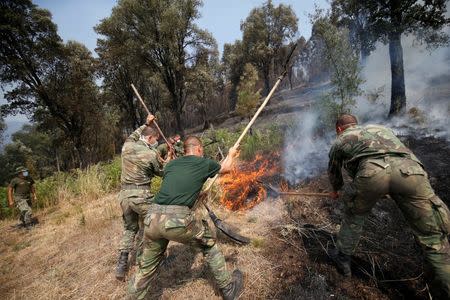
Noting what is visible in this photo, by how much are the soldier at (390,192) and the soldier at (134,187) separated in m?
2.87

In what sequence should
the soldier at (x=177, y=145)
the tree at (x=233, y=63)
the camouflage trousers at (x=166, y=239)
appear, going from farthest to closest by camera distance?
1. the tree at (x=233, y=63)
2. the soldier at (x=177, y=145)
3. the camouflage trousers at (x=166, y=239)

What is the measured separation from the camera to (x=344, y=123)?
11.4ft

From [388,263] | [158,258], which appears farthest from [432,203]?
Result: [158,258]

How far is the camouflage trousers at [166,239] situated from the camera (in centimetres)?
274

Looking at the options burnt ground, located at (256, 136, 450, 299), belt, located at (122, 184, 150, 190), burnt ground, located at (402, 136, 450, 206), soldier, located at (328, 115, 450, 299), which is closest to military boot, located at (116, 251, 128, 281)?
belt, located at (122, 184, 150, 190)

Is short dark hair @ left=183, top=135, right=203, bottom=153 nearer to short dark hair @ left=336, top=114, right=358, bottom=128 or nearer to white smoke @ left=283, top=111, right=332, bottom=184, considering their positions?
short dark hair @ left=336, top=114, right=358, bottom=128

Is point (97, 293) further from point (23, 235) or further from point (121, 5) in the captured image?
point (121, 5)

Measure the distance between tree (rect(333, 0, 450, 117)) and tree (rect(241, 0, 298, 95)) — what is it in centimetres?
1973

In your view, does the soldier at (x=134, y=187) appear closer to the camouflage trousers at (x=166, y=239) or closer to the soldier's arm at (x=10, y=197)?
the camouflage trousers at (x=166, y=239)

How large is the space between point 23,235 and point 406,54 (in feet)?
77.8

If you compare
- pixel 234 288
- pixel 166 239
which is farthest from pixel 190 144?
pixel 234 288

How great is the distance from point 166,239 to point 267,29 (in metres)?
31.6

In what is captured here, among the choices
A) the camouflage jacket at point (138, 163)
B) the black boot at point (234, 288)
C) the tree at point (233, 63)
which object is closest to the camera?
the black boot at point (234, 288)

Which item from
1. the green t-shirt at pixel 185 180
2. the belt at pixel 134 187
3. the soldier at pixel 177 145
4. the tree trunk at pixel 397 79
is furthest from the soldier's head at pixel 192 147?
the tree trunk at pixel 397 79
